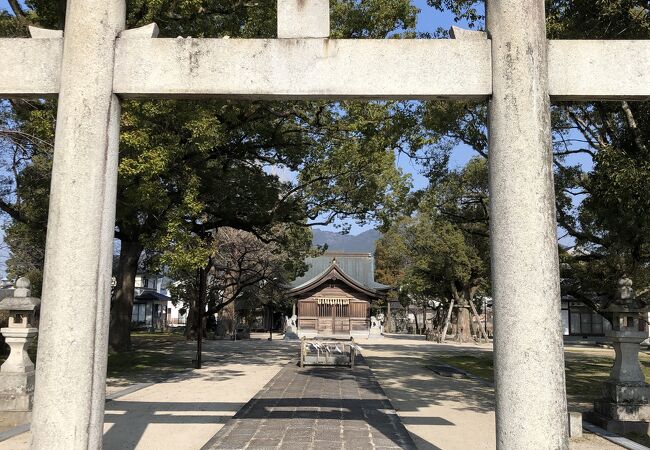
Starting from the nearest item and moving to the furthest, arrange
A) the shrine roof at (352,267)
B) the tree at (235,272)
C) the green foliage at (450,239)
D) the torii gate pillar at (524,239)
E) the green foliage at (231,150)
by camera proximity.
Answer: the torii gate pillar at (524,239) → the green foliage at (231,150) → the green foliage at (450,239) → the tree at (235,272) → the shrine roof at (352,267)

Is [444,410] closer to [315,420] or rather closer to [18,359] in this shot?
[315,420]

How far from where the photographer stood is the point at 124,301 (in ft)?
60.6

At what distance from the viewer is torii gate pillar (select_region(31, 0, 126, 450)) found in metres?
4.18

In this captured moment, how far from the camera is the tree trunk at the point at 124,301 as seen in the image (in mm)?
18484

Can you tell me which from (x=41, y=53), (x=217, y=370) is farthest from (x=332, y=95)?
(x=217, y=370)

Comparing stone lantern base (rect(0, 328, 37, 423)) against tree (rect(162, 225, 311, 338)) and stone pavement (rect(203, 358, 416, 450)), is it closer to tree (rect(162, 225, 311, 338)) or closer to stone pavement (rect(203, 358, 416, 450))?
stone pavement (rect(203, 358, 416, 450))

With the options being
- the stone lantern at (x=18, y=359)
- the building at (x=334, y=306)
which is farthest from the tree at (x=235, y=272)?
the stone lantern at (x=18, y=359)

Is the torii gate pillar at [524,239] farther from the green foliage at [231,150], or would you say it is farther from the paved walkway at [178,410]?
the green foliage at [231,150]

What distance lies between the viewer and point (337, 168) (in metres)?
17.3

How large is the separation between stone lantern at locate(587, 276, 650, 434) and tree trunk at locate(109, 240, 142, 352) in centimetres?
1499

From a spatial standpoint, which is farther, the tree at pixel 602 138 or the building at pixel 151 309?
the building at pixel 151 309

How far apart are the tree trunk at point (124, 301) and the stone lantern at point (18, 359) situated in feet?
31.7

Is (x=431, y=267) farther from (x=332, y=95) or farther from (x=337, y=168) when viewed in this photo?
(x=332, y=95)

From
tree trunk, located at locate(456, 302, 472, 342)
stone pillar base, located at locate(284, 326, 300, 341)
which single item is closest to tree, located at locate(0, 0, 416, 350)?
tree trunk, located at locate(456, 302, 472, 342)
